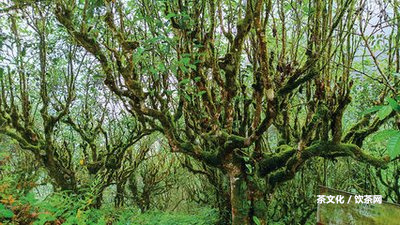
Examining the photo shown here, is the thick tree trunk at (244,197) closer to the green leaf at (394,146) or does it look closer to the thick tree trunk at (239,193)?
the thick tree trunk at (239,193)

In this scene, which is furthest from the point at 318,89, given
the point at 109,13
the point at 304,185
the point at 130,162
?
the point at 130,162

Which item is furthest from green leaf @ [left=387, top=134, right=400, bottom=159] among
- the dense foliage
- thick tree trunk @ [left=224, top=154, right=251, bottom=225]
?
thick tree trunk @ [left=224, top=154, right=251, bottom=225]

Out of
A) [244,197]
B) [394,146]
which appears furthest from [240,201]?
[394,146]

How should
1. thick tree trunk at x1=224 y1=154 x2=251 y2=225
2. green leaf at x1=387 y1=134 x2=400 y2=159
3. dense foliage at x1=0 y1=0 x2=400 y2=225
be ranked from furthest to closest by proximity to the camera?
thick tree trunk at x1=224 y1=154 x2=251 y2=225, dense foliage at x1=0 y1=0 x2=400 y2=225, green leaf at x1=387 y1=134 x2=400 y2=159

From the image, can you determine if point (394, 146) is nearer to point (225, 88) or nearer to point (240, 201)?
point (225, 88)

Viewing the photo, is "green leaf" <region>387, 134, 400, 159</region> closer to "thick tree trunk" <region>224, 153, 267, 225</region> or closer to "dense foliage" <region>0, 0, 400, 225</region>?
"dense foliage" <region>0, 0, 400, 225</region>

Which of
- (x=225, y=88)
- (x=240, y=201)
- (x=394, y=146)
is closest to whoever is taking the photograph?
(x=394, y=146)

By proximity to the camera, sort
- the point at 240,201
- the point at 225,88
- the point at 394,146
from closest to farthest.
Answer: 1. the point at 394,146
2. the point at 225,88
3. the point at 240,201

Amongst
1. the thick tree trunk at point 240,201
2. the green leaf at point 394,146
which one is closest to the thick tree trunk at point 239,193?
the thick tree trunk at point 240,201

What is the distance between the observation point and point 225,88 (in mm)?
3748

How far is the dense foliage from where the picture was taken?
322 cm

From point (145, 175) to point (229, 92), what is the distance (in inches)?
308

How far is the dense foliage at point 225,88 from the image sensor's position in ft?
10.6

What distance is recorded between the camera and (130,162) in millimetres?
9133
